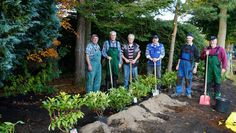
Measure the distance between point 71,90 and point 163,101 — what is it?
12.5ft

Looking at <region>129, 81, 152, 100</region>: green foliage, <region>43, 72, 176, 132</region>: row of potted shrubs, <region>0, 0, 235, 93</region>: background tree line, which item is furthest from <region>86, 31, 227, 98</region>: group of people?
<region>0, 0, 235, 93</region>: background tree line

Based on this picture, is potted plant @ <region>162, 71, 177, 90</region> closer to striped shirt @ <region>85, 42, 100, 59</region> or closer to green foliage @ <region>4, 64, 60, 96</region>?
striped shirt @ <region>85, 42, 100, 59</region>

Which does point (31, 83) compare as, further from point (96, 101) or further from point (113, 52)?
point (96, 101)

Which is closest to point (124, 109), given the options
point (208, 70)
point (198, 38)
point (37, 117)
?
point (37, 117)

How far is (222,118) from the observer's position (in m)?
8.26

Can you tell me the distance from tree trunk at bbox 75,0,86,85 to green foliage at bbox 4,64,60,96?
3.45 feet

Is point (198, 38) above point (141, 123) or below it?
above

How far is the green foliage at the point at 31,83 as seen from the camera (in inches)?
410

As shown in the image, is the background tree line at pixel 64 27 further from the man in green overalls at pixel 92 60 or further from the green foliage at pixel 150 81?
the green foliage at pixel 150 81

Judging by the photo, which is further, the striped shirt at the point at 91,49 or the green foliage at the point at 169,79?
the green foliage at the point at 169,79

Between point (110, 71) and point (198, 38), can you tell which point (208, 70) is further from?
point (198, 38)

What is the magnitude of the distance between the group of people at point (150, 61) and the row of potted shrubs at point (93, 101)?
490mm

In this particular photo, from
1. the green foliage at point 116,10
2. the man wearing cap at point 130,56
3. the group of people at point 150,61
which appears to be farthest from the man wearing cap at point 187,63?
the green foliage at point 116,10

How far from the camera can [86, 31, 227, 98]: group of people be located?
934cm
